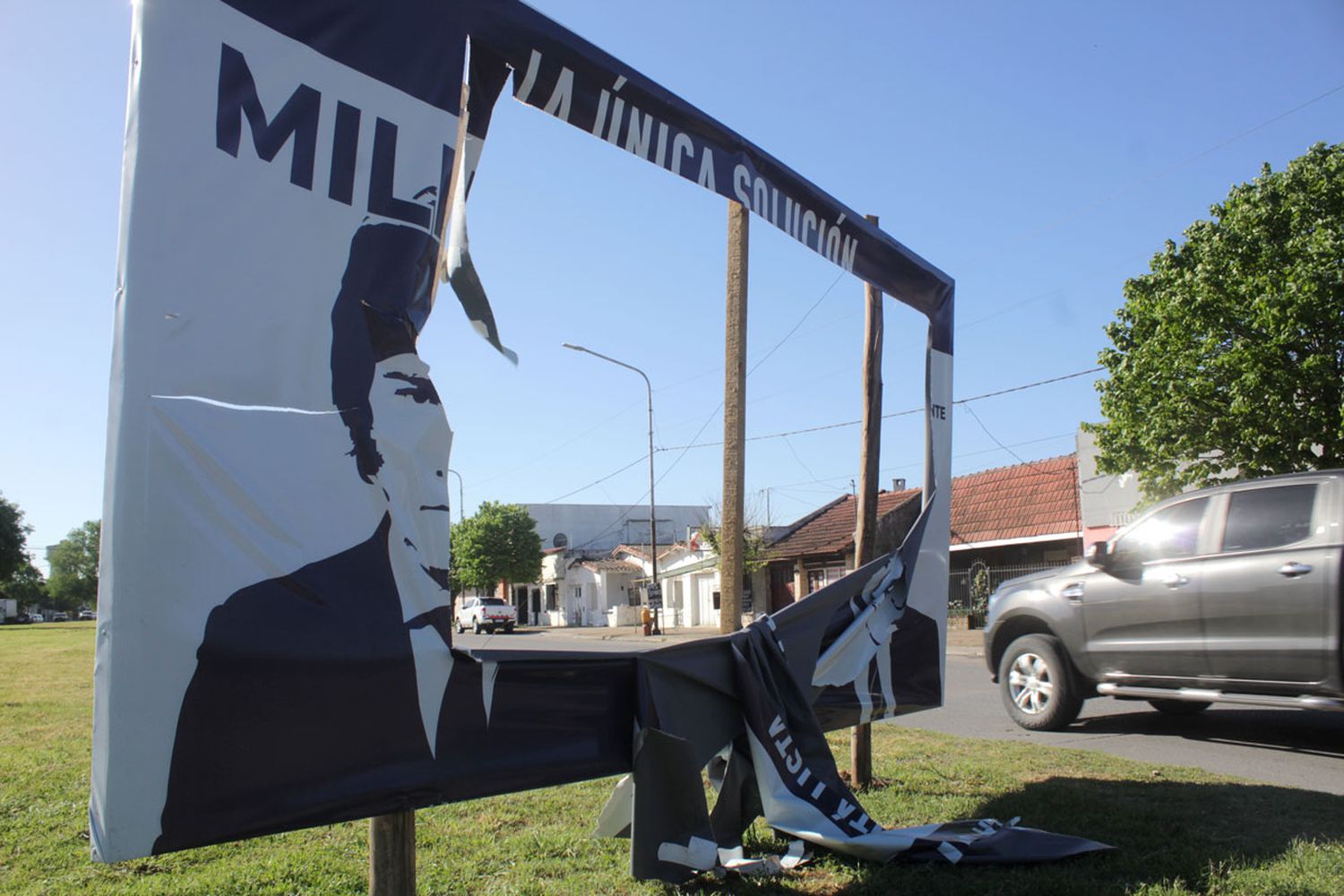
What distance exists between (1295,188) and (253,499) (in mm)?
18743

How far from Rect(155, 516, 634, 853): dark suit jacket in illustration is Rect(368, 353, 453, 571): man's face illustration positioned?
13 centimetres

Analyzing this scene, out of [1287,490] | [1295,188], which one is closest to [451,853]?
[1287,490]

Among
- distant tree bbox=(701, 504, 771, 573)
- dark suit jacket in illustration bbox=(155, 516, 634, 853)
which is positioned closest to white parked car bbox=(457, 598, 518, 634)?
distant tree bbox=(701, 504, 771, 573)

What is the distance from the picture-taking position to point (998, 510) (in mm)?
29562

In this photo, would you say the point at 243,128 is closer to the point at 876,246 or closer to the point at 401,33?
the point at 401,33

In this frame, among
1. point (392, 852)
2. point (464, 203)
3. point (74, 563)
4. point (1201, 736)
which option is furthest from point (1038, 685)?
point (74, 563)

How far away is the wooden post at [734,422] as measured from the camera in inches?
218

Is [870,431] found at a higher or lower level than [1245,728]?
higher

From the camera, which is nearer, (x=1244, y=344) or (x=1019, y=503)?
(x=1244, y=344)

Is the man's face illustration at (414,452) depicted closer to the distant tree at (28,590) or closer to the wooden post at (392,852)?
the wooden post at (392,852)

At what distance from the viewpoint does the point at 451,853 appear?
14.9ft

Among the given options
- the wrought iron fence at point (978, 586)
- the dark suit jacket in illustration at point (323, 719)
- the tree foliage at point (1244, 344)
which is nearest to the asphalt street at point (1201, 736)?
the dark suit jacket in illustration at point (323, 719)

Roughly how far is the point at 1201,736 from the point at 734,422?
219 inches

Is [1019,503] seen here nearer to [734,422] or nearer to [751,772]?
[734,422]
